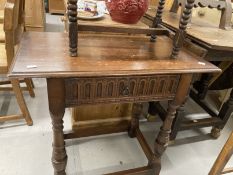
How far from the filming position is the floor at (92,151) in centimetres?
125

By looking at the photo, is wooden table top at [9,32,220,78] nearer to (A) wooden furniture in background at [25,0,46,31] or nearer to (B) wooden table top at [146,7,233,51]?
(B) wooden table top at [146,7,233,51]

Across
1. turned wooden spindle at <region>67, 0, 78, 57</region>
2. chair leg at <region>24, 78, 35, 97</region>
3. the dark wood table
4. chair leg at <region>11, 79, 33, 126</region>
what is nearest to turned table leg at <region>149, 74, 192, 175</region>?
the dark wood table

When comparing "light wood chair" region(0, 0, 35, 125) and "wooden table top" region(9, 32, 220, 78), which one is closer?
"wooden table top" region(9, 32, 220, 78)

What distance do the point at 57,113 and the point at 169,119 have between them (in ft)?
1.72

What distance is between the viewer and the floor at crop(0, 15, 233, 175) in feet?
4.10

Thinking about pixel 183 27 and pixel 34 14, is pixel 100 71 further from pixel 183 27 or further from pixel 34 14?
pixel 34 14

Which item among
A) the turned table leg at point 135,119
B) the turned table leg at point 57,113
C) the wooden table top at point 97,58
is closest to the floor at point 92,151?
the turned table leg at point 135,119

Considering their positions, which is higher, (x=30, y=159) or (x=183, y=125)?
(x=183, y=125)

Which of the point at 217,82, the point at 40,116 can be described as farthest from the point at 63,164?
the point at 217,82

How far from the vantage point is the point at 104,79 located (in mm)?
749

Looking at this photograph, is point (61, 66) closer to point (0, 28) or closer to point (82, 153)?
point (82, 153)

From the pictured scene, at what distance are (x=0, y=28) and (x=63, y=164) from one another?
120 cm

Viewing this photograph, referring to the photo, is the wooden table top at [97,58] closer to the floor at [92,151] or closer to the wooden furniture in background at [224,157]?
the wooden furniture in background at [224,157]

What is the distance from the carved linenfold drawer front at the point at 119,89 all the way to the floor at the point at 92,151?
64cm
